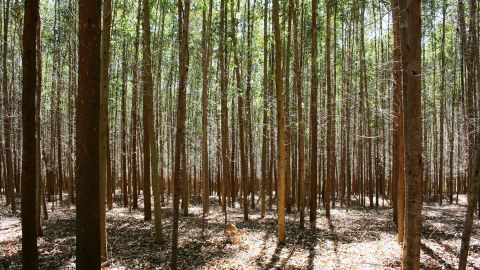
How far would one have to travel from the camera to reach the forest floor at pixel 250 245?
26.6 feet

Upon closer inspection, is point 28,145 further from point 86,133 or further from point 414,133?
point 414,133

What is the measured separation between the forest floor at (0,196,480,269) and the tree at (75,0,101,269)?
165 inches

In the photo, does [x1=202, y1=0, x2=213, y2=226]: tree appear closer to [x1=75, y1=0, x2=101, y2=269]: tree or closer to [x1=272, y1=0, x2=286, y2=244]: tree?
[x1=272, y1=0, x2=286, y2=244]: tree

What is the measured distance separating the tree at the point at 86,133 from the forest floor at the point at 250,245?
13.7 feet

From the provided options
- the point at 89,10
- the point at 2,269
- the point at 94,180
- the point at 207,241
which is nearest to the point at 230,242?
the point at 207,241

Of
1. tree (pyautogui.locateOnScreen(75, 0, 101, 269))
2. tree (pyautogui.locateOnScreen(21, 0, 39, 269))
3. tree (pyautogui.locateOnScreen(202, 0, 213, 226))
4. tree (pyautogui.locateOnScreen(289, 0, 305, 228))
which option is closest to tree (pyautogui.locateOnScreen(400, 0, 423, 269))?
tree (pyautogui.locateOnScreen(75, 0, 101, 269))

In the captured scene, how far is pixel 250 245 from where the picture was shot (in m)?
9.99

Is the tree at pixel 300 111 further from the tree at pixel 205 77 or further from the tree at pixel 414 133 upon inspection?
the tree at pixel 414 133

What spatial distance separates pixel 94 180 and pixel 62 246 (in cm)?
627

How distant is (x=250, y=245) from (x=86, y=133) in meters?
7.11

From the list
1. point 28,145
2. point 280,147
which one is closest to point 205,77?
point 280,147

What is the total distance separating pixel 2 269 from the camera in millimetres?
7023

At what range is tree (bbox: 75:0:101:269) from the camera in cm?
377

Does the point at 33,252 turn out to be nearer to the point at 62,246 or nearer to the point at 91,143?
the point at 91,143
